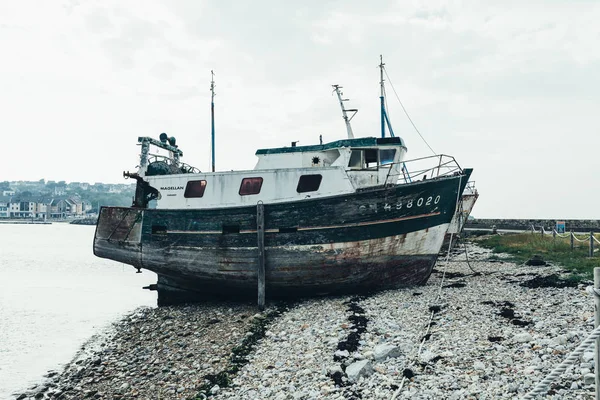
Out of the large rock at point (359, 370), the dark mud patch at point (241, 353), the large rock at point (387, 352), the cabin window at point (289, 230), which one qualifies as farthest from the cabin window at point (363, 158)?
the large rock at point (359, 370)

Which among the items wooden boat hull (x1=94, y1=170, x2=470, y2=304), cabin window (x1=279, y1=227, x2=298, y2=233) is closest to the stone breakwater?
wooden boat hull (x1=94, y1=170, x2=470, y2=304)

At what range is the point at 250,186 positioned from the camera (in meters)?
14.0

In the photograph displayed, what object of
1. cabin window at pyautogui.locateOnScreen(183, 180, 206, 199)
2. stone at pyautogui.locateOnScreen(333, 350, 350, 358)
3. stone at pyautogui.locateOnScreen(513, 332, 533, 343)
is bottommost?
stone at pyautogui.locateOnScreen(333, 350, 350, 358)

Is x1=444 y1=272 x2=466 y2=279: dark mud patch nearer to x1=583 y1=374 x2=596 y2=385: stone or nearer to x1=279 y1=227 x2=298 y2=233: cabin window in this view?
x1=279 y1=227 x2=298 y2=233: cabin window

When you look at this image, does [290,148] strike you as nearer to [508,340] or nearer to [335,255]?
[335,255]

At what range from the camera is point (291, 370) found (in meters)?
7.72

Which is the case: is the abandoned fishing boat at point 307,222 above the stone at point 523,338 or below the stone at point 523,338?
above

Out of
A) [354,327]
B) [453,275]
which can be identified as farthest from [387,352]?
[453,275]

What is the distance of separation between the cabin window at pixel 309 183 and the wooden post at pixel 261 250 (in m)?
1.43

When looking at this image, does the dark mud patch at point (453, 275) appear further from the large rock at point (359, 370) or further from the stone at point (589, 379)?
the stone at point (589, 379)

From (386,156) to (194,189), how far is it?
6857 millimetres

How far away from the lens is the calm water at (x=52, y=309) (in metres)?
12.5

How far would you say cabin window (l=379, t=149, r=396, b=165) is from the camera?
1382cm

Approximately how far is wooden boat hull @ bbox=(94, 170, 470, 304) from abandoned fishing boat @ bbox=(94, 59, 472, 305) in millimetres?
32
